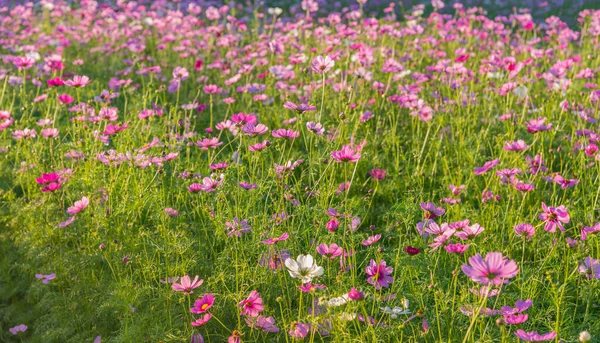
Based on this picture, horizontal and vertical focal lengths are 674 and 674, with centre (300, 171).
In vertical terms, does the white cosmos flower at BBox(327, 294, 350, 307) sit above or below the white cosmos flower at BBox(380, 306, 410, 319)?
above

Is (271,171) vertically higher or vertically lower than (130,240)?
higher

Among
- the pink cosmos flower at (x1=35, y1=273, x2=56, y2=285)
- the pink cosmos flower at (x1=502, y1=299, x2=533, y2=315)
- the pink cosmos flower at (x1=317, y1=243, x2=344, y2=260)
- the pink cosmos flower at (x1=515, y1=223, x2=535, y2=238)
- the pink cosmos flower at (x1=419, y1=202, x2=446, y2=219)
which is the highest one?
the pink cosmos flower at (x1=419, y1=202, x2=446, y2=219)

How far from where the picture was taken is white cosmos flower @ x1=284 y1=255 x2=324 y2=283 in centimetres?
179

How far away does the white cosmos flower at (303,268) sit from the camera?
5.87 feet

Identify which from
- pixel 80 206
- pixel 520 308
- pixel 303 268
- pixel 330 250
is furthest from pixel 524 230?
pixel 80 206

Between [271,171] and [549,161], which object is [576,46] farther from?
[271,171]

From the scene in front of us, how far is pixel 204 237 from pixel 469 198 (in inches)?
45.4

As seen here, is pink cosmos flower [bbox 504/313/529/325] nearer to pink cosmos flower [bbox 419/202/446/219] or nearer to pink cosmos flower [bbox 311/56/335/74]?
pink cosmos flower [bbox 419/202/446/219]

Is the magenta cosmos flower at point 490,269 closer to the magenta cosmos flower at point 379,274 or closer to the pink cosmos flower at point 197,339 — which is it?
the magenta cosmos flower at point 379,274

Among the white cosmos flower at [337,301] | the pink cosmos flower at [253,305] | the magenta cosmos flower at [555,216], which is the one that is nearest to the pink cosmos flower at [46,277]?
the pink cosmos flower at [253,305]

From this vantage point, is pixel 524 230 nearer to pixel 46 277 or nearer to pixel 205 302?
pixel 205 302

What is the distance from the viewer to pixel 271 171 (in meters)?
2.26

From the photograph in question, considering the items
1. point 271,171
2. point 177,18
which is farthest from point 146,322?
point 177,18

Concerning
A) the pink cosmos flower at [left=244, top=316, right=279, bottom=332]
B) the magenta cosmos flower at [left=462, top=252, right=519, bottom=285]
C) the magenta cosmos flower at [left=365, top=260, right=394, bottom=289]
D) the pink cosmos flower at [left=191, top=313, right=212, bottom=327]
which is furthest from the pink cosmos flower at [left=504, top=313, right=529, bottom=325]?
the pink cosmos flower at [left=191, top=313, right=212, bottom=327]
